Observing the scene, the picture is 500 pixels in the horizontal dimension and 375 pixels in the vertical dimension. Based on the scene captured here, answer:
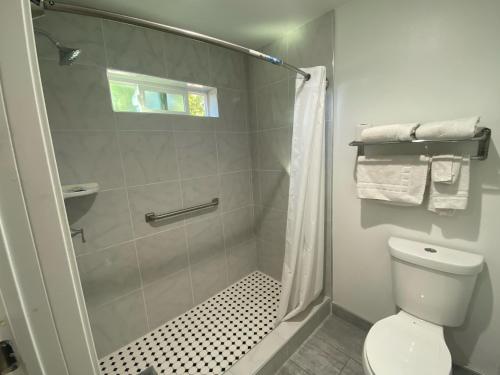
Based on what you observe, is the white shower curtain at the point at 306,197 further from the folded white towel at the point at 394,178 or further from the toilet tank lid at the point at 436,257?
the toilet tank lid at the point at 436,257

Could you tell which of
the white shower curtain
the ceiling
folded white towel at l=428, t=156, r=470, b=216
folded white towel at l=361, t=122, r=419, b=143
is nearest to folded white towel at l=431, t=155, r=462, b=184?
folded white towel at l=428, t=156, r=470, b=216

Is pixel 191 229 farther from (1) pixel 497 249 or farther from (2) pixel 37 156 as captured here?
(1) pixel 497 249

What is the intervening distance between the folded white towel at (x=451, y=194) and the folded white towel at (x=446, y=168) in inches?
0.9

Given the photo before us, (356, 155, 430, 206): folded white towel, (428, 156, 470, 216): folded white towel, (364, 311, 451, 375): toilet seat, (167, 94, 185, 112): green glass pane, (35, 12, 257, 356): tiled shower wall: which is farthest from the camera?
(167, 94, 185, 112): green glass pane

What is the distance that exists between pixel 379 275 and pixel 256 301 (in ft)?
3.47

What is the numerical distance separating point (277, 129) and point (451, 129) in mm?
1175

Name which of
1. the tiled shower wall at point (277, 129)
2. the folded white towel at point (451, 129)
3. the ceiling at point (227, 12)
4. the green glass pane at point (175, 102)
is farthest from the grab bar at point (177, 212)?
the folded white towel at point (451, 129)

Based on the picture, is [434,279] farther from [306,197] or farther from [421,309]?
[306,197]

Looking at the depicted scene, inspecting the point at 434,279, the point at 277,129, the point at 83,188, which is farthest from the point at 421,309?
the point at 83,188

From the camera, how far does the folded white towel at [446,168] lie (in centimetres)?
105

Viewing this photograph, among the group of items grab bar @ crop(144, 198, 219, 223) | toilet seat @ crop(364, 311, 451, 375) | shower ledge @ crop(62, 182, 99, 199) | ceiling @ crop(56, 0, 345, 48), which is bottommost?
toilet seat @ crop(364, 311, 451, 375)

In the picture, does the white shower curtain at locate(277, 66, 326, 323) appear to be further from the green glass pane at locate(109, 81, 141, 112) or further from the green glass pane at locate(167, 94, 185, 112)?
the green glass pane at locate(109, 81, 141, 112)

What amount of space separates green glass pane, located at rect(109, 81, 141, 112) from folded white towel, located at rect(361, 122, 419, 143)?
1.56 metres

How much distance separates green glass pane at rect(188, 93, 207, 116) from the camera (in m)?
1.86
